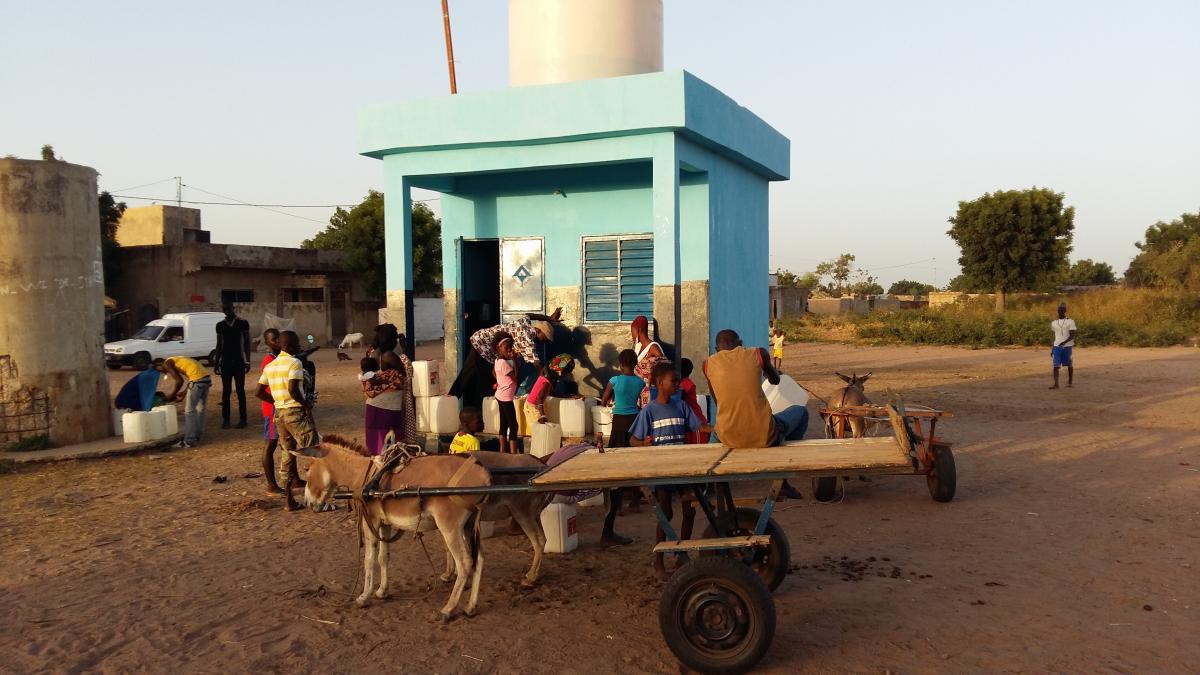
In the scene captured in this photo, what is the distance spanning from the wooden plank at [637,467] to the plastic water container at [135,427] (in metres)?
9.13

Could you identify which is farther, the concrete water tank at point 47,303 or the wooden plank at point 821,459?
A: the concrete water tank at point 47,303

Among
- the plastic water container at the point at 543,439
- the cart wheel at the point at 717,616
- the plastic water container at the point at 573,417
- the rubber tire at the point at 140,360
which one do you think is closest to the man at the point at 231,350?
the plastic water container at the point at 573,417

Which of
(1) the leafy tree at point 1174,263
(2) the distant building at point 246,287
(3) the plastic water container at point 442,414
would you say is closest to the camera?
(3) the plastic water container at point 442,414

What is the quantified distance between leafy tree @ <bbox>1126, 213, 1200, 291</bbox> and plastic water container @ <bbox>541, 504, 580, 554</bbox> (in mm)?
40939

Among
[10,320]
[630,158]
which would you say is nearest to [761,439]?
[630,158]

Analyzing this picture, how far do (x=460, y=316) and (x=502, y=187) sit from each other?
197cm

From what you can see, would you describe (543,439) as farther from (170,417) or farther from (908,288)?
(908,288)

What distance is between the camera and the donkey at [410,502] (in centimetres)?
544

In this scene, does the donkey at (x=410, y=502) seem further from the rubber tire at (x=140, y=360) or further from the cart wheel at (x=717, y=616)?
the rubber tire at (x=140, y=360)

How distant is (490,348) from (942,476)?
17.3ft

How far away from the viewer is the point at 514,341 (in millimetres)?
10492

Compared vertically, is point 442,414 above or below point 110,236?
below

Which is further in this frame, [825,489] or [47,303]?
[47,303]

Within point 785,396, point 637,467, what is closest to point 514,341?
point 785,396
